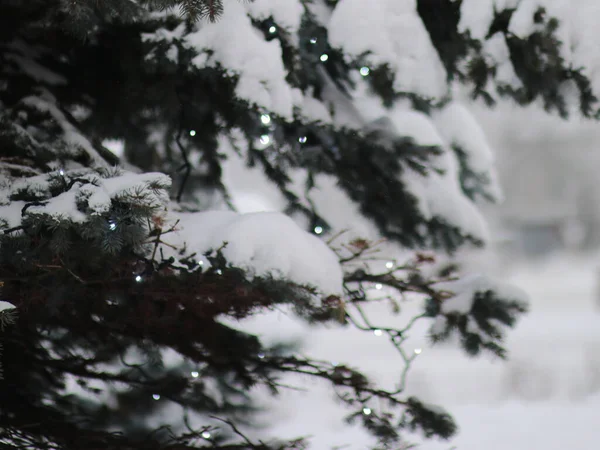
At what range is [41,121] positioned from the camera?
2.69m

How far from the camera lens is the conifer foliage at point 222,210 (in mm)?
1827

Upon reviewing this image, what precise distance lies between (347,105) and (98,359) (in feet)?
5.38

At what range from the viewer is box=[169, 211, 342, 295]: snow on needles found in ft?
6.31

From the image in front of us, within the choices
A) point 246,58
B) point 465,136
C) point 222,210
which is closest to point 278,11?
point 246,58

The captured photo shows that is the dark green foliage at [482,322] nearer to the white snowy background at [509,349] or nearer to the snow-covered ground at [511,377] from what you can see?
the white snowy background at [509,349]

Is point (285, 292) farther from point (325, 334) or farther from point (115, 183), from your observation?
point (325, 334)

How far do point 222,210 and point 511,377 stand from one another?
505cm

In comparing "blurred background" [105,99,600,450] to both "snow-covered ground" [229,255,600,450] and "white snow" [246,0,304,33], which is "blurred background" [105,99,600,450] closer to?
"snow-covered ground" [229,255,600,450]

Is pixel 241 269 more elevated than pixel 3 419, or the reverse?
pixel 241 269

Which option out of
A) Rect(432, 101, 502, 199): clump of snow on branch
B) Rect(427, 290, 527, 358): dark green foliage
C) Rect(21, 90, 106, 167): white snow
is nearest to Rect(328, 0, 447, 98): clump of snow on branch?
Rect(427, 290, 527, 358): dark green foliage

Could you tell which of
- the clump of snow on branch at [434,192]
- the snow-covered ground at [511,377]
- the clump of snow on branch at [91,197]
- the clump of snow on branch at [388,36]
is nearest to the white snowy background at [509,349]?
the snow-covered ground at [511,377]

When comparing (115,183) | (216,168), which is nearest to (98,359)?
(115,183)

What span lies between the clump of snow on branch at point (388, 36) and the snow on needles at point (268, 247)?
2.57 feet

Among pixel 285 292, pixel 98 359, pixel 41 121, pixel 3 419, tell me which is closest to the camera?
pixel 285 292
